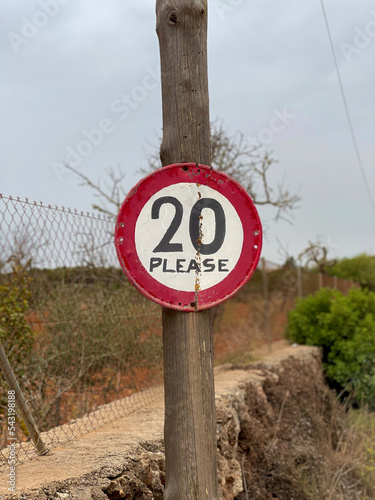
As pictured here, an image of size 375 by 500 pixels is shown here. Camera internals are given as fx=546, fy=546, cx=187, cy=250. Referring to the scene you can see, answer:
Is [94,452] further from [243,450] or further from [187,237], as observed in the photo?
[243,450]

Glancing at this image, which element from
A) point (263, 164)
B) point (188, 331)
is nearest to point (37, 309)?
point (188, 331)

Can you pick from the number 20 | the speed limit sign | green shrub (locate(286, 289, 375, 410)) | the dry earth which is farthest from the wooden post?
green shrub (locate(286, 289, 375, 410))

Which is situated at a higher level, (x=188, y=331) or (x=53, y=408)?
(x=188, y=331)

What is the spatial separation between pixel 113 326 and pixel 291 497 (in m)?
2.30

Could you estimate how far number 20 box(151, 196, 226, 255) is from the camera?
8.14ft

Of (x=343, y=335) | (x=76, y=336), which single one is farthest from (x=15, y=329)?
(x=343, y=335)

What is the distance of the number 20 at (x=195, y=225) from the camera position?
2482 mm

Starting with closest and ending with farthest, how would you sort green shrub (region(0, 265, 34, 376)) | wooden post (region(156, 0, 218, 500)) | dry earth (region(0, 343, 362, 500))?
wooden post (region(156, 0, 218, 500)) < dry earth (region(0, 343, 362, 500)) < green shrub (region(0, 265, 34, 376))

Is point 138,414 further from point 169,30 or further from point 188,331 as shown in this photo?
point 169,30

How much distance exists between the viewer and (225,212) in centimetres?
253

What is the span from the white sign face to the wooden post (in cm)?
17

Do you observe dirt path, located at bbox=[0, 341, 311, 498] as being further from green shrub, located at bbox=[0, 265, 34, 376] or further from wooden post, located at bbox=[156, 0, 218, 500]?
green shrub, located at bbox=[0, 265, 34, 376]

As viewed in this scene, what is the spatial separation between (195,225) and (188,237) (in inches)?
2.6

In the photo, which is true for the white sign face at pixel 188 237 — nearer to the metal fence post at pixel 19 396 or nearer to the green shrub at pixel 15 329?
the metal fence post at pixel 19 396
